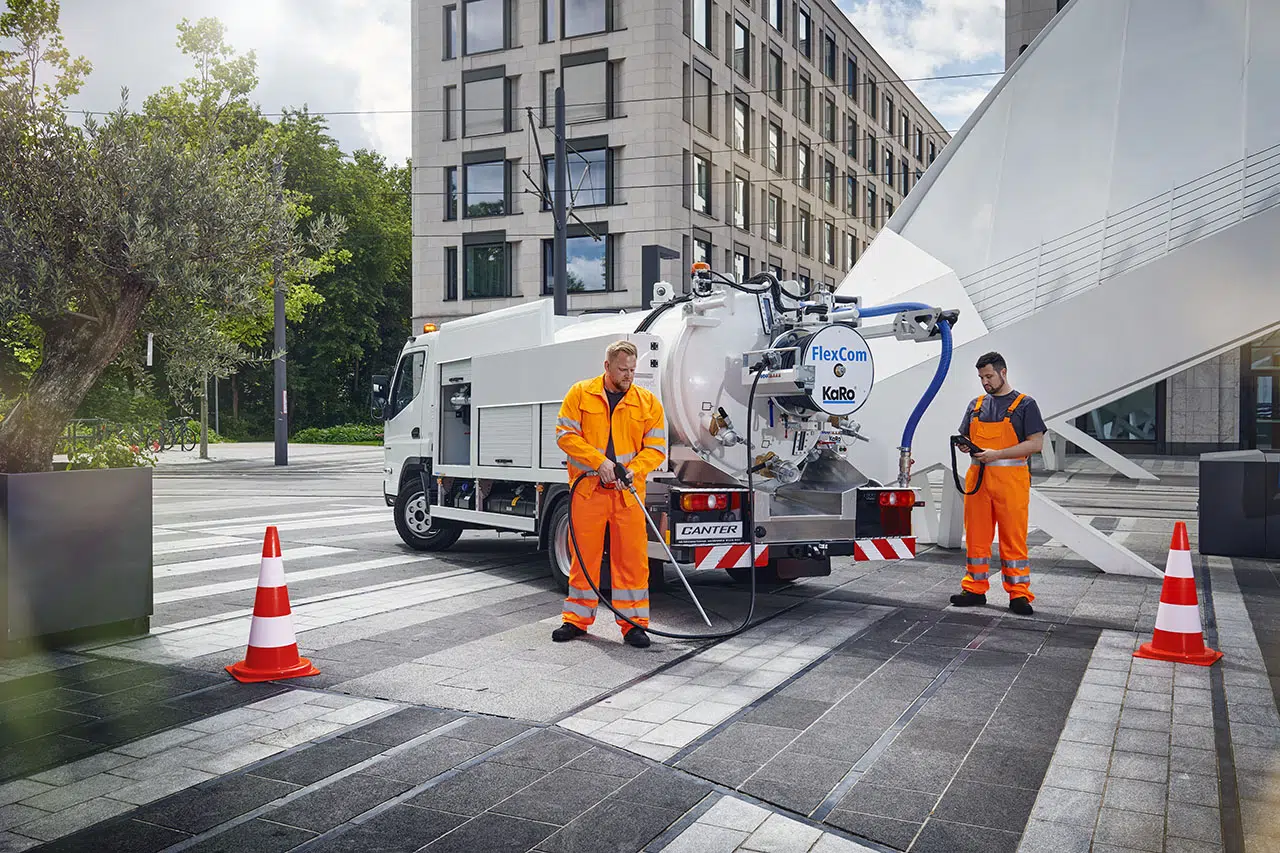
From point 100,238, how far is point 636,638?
14.0 ft

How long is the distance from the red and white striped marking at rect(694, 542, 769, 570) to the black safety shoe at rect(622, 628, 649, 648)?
→ 0.83 metres

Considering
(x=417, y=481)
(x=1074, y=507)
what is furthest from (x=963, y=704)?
(x=1074, y=507)

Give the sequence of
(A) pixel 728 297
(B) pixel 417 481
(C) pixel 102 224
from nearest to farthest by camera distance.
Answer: (C) pixel 102 224 → (A) pixel 728 297 → (B) pixel 417 481

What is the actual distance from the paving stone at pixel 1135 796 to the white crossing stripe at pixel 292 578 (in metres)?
7.04

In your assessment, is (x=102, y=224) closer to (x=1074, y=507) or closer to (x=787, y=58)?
(x=1074, y=507)

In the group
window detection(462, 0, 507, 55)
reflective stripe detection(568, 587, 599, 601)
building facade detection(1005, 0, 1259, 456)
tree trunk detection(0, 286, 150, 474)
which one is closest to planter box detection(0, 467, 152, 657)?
tree trunk detection(0, 286, 150, 474)

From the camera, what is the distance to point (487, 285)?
40844 millimetres

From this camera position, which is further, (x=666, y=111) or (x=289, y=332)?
(x=289, y=332)

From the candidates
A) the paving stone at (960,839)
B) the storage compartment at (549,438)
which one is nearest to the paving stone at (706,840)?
the paving stone at (960,839)

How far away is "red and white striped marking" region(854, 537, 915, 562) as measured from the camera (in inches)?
326

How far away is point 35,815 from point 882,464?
754 centimetres

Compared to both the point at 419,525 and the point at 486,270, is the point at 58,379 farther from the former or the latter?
the point at 486,270

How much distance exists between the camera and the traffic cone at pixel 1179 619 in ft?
21.6

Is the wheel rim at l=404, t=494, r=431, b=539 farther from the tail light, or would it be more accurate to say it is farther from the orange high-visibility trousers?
the orange high-visibility trousers
